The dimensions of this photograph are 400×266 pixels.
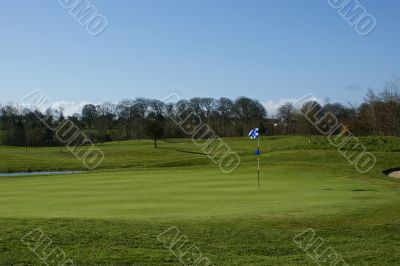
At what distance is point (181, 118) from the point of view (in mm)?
128375

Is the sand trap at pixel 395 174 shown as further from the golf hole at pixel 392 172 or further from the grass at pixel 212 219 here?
the grass at pixel 212 219

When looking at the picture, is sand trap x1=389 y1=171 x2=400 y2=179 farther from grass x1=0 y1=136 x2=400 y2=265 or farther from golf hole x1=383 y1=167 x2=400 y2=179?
grass x1=0 y1=136 x2=400 y2=265

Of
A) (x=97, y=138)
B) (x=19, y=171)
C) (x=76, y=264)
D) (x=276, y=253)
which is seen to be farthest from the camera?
(x=97, y=138)

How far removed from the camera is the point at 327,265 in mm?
10430

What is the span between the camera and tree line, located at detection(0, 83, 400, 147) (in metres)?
92.5

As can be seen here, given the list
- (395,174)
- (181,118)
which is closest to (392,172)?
(395,174)

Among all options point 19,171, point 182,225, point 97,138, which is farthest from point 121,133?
point 182,225

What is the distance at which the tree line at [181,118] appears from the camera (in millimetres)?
92500

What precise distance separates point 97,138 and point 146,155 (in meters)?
48.3

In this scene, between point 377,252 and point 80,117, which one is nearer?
point 377,252

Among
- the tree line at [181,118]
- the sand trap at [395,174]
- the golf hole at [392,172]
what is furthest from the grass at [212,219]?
the tree line at [181,118]

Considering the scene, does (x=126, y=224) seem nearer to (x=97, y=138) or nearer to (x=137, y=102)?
(x=97, y=138)

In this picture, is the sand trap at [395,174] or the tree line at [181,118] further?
the tree line at [181,118]

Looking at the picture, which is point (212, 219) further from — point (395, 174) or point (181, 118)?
point (181, 118)
